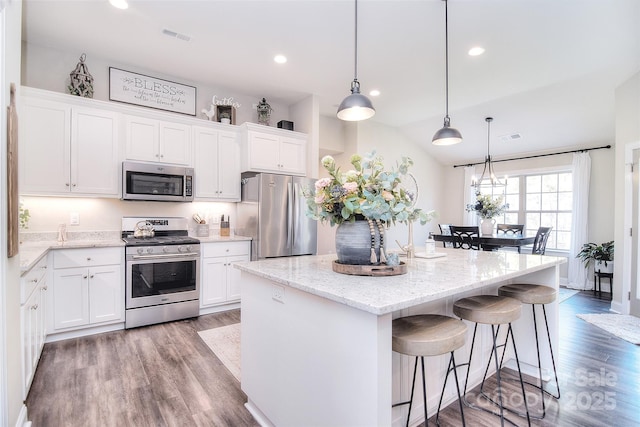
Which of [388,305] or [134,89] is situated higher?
[134,89]

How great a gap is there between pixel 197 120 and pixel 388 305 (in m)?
3.71

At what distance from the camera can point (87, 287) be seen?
309 centimetres

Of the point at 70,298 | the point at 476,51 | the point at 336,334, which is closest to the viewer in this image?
the point at 336,334

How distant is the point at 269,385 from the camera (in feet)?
5.74

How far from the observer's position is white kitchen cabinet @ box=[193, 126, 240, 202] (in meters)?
4.03

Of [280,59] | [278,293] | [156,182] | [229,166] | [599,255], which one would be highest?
[280,59]

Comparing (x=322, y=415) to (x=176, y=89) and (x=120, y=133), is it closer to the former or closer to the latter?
(x=120, y=133)

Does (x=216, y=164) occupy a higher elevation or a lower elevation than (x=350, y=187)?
higher

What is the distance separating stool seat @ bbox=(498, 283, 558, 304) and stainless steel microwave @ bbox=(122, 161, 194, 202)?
340cm

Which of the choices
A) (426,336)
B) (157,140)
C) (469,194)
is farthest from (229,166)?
(469,194)

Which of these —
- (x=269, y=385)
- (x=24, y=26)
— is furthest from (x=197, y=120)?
(x=269, y=385)

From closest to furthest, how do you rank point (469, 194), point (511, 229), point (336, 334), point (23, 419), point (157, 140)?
point (336, 334), point (23, 419), point (157, 140), point (511, 229), point (469, 194)

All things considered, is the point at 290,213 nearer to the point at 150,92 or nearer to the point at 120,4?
the point at 150,92

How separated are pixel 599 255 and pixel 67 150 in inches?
282
